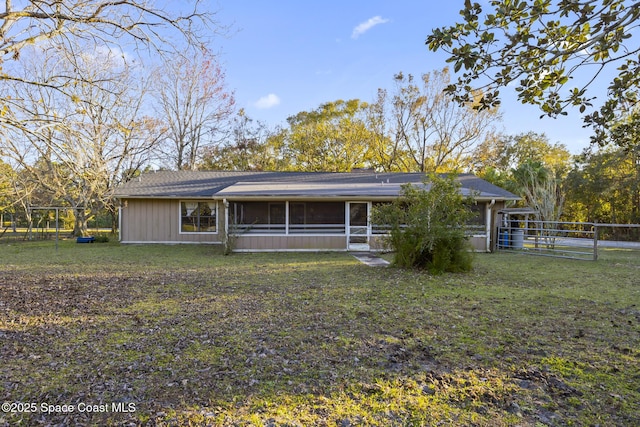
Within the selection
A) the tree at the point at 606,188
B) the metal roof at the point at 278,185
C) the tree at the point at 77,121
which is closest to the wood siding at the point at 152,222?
the metal roof at the point at 278,185

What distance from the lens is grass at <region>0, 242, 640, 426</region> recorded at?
2.85 meters

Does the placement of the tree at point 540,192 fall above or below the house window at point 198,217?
above

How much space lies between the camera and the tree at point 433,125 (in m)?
27.4

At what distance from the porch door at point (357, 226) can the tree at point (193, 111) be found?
16.7 m

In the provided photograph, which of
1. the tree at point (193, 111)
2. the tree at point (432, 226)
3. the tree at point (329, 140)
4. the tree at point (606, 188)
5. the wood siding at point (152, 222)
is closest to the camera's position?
the tree at point (432, 226)

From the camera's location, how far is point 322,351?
4.03 metres

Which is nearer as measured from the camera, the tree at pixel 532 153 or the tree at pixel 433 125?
the tree at pixel 433 125

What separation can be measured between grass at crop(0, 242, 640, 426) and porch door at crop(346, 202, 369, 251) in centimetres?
648

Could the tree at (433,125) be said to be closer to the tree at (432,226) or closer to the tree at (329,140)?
the tree at (329,140)

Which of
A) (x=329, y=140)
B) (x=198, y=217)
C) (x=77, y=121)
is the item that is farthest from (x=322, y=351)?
(x=329, y=140)

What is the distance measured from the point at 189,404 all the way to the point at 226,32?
5757 mm

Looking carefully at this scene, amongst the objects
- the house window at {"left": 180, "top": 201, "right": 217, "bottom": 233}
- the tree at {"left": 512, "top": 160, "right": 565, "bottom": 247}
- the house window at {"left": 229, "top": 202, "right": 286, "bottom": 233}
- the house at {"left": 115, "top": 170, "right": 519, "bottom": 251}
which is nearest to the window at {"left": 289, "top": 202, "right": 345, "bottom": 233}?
the house at {"left": 115, "top": 170, "right": 519, "bottom": 251}

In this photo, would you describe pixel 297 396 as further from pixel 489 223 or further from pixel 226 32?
pixel 489 223

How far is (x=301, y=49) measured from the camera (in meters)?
Answer: 17.3
